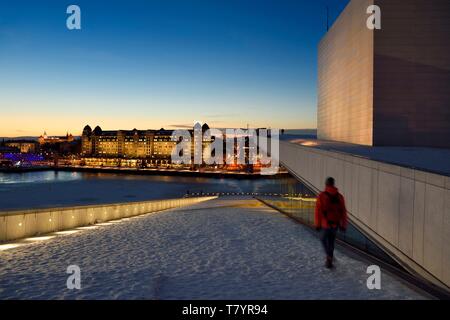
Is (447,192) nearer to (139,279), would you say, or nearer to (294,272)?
(294,272)

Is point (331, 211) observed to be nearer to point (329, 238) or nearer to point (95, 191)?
point (329, 238)

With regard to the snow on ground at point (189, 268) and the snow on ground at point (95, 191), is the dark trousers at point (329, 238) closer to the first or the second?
the snow on ground at point (189, 268)

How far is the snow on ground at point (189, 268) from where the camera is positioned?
534 centimetres

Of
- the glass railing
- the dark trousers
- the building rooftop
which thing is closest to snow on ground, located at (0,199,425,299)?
the dark trousers

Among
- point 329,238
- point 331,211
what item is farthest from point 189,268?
point 331,211

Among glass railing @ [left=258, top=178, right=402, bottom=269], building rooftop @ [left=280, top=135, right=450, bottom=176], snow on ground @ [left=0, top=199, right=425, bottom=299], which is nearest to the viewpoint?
snow on ground @ [left=0, top=199, right=425, bottom=299]

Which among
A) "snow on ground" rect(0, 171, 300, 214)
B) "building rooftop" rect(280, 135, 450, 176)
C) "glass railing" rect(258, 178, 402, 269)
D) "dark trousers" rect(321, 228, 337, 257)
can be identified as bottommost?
"snow on ground" rect(0, 171, 300, 214)

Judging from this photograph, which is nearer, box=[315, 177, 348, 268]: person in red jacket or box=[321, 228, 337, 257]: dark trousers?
box=[315, 177, 348, 268]: person in red jacket

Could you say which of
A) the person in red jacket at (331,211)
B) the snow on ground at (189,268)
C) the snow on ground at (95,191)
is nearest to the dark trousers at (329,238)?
the person in red jacket at (331,211)

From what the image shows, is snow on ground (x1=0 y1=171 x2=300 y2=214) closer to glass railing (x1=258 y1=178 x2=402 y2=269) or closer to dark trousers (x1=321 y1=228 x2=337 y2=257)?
glass railing (x1=258 y1=178 x2=402 y2=269)

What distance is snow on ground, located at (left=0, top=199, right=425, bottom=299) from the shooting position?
5336mm

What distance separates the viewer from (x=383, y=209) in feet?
24.2

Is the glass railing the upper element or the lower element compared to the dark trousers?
lower

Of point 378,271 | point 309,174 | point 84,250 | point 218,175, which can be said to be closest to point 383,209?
point 378,271
